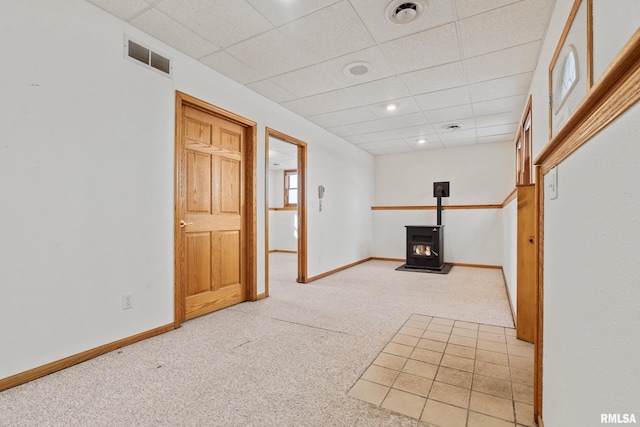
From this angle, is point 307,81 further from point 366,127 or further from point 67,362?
point 67,362

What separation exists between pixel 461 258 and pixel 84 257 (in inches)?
239

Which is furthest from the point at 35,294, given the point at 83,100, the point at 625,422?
the point at 625,422

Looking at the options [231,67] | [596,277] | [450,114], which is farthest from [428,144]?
[596,277]

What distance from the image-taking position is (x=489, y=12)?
2266 millimetres

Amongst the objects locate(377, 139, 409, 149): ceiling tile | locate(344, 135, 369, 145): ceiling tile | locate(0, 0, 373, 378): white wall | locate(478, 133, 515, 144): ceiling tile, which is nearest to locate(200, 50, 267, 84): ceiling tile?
locate(0, 0, 373, 378): white wall

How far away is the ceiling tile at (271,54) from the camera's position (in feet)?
8.63

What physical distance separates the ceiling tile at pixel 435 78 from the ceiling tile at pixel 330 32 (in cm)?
83

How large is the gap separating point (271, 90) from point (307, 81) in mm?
490

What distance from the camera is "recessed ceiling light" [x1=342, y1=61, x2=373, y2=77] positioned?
3.02m

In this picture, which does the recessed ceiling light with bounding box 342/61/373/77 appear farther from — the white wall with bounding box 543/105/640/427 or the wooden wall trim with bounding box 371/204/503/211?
the wooden wall trim with bounding box 371/204/503/211

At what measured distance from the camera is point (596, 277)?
708mm

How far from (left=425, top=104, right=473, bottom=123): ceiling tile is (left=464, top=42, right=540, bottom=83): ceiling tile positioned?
0.87 metres

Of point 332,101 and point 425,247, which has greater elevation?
point 332,101

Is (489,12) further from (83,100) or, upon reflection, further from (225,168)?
(83,100)
